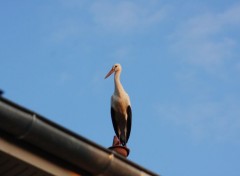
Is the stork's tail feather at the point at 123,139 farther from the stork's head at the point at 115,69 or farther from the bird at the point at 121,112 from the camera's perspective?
the stork's head at the point at 115,69

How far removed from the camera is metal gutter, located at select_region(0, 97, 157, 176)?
18.0 ft

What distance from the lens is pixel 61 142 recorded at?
5727mm

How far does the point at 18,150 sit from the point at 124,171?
1097mm

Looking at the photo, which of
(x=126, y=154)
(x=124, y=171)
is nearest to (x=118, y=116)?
(x=126, y=154)

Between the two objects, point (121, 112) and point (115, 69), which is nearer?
point (121, 112)

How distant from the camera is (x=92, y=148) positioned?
588 centimetres

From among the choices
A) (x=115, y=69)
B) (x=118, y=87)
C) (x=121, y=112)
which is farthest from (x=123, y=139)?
(x=115, y=69)

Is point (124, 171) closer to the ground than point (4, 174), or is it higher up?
higher up

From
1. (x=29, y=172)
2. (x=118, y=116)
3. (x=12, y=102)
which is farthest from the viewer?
(x=118, y=116)

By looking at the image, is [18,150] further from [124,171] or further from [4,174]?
[124,171]

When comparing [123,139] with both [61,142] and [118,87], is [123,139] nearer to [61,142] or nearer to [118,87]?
[118,87]

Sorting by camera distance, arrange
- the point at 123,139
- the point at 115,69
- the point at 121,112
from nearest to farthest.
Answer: the point at 123,139 < the point at 121,112 < the point at 115,69

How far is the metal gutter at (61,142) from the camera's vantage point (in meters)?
5.49

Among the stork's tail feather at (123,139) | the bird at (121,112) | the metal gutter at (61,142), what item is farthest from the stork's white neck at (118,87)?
the metal gutter at (61,142)
